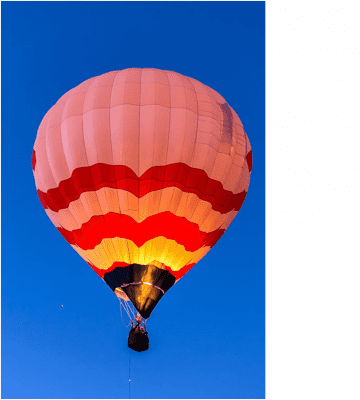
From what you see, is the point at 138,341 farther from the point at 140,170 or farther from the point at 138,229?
Answer: the point at 140,170

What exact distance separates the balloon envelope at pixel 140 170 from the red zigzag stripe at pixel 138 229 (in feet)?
0.05

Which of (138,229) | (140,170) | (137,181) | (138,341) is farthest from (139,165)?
(138,341)

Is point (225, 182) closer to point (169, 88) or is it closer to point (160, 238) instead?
point (160, 238)

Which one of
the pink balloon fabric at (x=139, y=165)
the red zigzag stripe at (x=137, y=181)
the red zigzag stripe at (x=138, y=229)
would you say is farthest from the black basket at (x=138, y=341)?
the red zigzag stripe at (x=137, y=181)

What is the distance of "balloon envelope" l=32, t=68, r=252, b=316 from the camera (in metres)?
5.23

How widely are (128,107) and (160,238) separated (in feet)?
6.81

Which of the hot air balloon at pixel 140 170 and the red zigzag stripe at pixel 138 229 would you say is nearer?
the hot air balloon at pixel 140 170

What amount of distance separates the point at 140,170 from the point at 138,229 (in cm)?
93

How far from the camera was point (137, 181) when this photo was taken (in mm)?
5254

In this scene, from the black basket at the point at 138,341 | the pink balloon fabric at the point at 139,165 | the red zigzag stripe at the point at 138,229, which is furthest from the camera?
the black basket at the point at 138,341

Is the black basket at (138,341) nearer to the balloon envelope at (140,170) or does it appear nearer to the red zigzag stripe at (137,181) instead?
the balloon envelope at (140,170)

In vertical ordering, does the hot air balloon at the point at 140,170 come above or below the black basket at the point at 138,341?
above

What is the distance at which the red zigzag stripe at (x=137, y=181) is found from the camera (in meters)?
5.25

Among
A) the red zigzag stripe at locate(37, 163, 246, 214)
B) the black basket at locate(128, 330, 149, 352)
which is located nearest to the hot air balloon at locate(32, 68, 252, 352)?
the red zigzag stripe at locate(37, 163, 246, 214)
